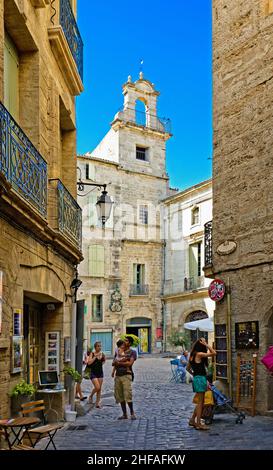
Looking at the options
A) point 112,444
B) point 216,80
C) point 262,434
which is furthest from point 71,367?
point 216,80

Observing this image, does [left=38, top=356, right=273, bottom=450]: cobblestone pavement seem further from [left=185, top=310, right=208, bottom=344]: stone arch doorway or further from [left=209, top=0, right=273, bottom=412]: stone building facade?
[left=185, top=310, right=208, bottom=344]: stone arch doorway

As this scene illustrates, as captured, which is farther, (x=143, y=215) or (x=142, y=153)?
(x=142, y=153)

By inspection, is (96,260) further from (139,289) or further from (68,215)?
(68,215)

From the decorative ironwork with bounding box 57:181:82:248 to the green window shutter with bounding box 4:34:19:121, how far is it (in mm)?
1548

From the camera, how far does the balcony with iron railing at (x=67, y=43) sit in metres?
9.36

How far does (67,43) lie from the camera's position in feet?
32.4

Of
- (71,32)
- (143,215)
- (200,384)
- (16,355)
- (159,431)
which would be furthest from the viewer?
(143,215)

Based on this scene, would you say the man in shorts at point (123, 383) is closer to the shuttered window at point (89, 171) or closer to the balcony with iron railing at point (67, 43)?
the balcony with iron railing at point (67, 43)

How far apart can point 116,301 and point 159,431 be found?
2563 cm

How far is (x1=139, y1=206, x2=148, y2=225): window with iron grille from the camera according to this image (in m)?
36.9

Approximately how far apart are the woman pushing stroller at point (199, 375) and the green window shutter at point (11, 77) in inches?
184

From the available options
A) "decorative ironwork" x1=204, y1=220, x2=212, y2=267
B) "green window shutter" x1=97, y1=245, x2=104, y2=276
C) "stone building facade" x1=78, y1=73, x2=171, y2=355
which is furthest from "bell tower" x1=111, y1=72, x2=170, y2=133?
"decorative ironwork" x1=204, y1=220, x2=212, y2=267

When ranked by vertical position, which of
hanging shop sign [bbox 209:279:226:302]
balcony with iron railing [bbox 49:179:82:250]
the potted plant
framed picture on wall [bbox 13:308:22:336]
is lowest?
the potted plant

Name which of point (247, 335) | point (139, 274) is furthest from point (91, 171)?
point (247, 335)
